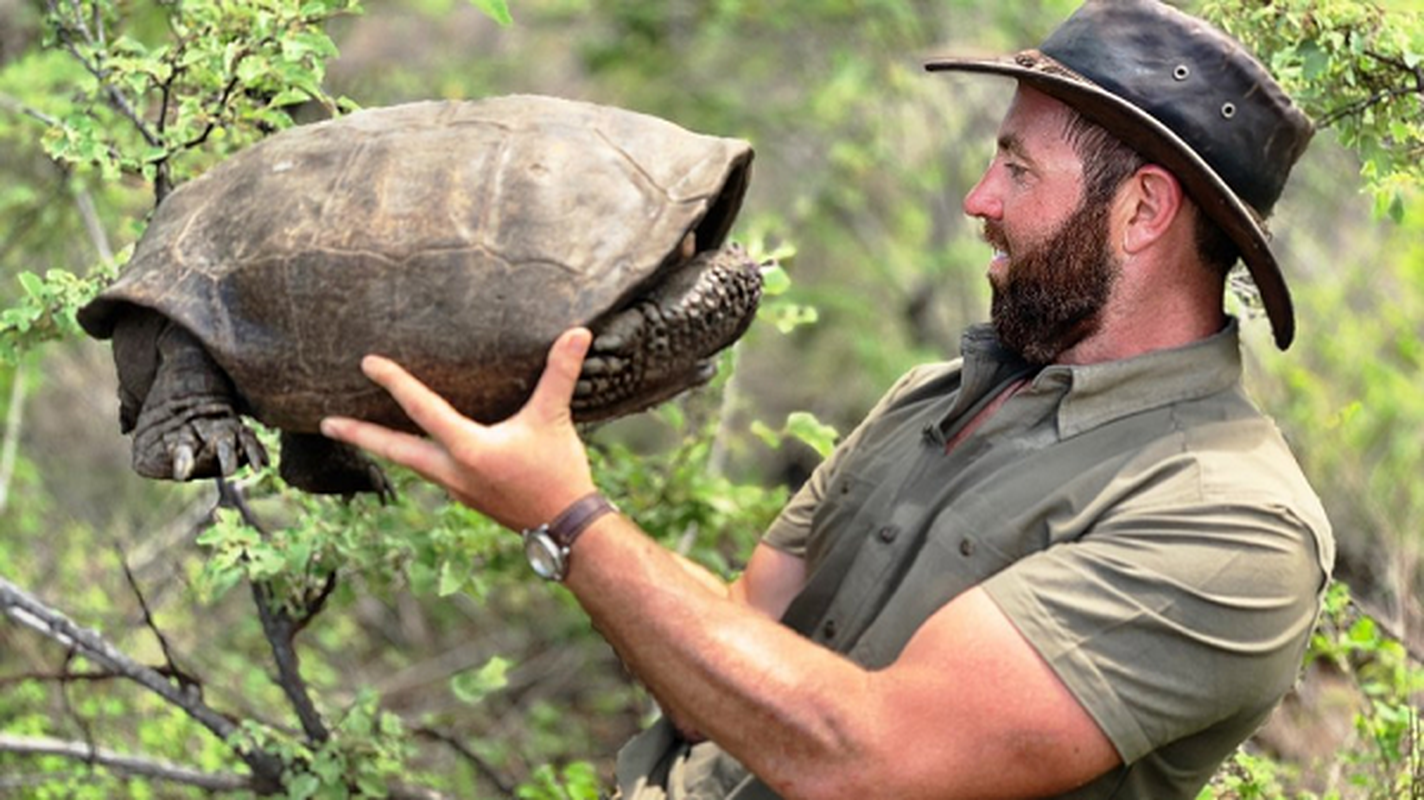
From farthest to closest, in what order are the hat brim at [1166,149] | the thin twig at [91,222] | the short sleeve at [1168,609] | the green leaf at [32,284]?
the thin twig at [91,222] < the green leaf at [32,284] < the hat brim at [1166,149] < the short sleeve at [1168,609]

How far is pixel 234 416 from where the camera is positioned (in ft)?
9.58

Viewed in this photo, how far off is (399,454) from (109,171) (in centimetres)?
132

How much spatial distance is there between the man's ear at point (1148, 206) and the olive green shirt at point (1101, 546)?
22 cm

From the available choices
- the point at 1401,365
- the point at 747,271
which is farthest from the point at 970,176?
the point at 747,271

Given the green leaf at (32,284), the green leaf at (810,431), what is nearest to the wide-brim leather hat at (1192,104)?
the green leaf at (810,431)

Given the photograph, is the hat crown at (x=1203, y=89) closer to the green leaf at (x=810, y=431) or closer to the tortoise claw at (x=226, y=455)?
the green leaf at (x=810, y=431)

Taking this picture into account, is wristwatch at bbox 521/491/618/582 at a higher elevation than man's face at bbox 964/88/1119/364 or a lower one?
lower

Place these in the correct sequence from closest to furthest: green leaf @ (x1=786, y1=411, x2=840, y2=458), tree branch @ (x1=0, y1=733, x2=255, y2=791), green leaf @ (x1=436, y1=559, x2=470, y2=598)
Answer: green leaf @ (x1=436, y1=559, x2=470, y2=598) < green leaf @ (x1=786, y1=411, x2=840, y2=458) < tree branch @ (x1=0, y1=733, x2=255, y2=791)

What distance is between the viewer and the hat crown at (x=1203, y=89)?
307cm

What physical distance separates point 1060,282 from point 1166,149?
300 mm

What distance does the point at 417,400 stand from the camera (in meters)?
2.66

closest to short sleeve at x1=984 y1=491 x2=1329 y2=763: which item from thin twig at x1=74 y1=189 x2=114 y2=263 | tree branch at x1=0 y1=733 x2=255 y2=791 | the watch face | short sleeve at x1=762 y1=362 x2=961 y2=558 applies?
the watch face

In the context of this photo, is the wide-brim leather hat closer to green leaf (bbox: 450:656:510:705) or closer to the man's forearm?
the man's forearm

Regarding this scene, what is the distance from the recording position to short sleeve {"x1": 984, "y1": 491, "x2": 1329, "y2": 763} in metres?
2.71
